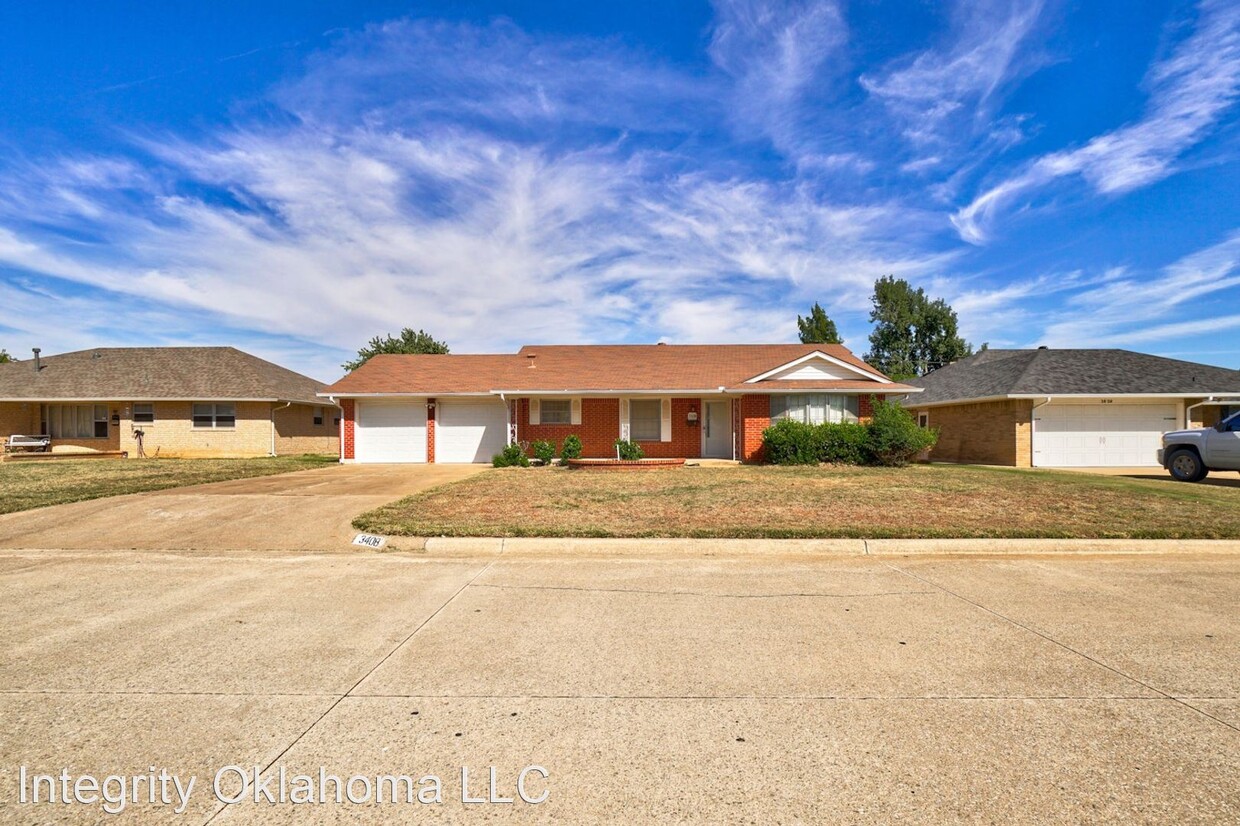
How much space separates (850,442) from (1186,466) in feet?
27.1

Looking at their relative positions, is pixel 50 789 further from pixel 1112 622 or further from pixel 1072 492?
pixel 1072 492

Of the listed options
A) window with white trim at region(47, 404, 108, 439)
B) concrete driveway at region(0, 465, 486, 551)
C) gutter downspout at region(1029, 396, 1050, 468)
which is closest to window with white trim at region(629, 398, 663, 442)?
concrete driveway at region(0, 465, 486, 551)

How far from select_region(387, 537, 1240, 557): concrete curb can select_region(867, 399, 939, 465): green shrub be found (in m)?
10.5

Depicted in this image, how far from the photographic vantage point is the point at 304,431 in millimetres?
27656

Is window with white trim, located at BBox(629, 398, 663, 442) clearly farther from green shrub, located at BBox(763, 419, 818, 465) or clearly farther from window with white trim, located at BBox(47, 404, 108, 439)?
window with white trim, located at BBox(47, 404, 108, 439)

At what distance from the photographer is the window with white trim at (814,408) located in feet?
65.3

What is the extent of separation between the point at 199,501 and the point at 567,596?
901 centimetres

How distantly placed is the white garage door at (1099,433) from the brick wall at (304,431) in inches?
1163

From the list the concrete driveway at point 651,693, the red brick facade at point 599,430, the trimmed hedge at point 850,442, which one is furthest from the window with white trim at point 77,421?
the trimmed hedge at point 850,442

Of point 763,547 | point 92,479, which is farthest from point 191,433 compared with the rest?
point 763,547

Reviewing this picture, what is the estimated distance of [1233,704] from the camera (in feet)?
11.6

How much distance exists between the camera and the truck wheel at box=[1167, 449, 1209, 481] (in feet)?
50.6

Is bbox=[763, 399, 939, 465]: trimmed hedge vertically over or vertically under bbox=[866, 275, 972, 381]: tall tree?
under

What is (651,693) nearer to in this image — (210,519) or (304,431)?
(210,519)
